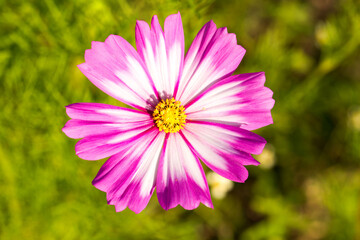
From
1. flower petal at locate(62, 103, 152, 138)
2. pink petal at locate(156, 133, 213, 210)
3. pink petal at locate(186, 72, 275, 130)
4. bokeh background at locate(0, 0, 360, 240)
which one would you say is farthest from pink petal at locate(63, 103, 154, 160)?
bokeh background at locate(0, 0, 360, 240)

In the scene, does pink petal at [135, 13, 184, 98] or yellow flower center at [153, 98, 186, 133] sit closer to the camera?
pink petal at [135, 13, 184, 98]

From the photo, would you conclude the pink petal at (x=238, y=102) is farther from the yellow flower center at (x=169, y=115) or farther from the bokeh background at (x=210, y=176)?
the bokeh background at (x=210, y=176)

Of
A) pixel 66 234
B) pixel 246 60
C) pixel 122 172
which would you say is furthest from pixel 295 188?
pixel 122 172

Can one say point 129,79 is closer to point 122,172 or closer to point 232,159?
point 122,172

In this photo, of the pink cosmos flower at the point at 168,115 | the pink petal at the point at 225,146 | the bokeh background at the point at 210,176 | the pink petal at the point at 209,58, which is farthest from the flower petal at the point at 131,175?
the bokeh background at the point at 210,176

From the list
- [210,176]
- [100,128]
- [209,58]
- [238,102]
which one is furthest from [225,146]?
[210,176]

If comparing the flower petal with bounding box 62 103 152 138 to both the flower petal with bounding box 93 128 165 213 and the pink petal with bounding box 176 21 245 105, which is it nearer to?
the flower petal with bounding box 93 128 165 213

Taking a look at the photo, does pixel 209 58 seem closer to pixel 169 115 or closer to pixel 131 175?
pixel 169 115
